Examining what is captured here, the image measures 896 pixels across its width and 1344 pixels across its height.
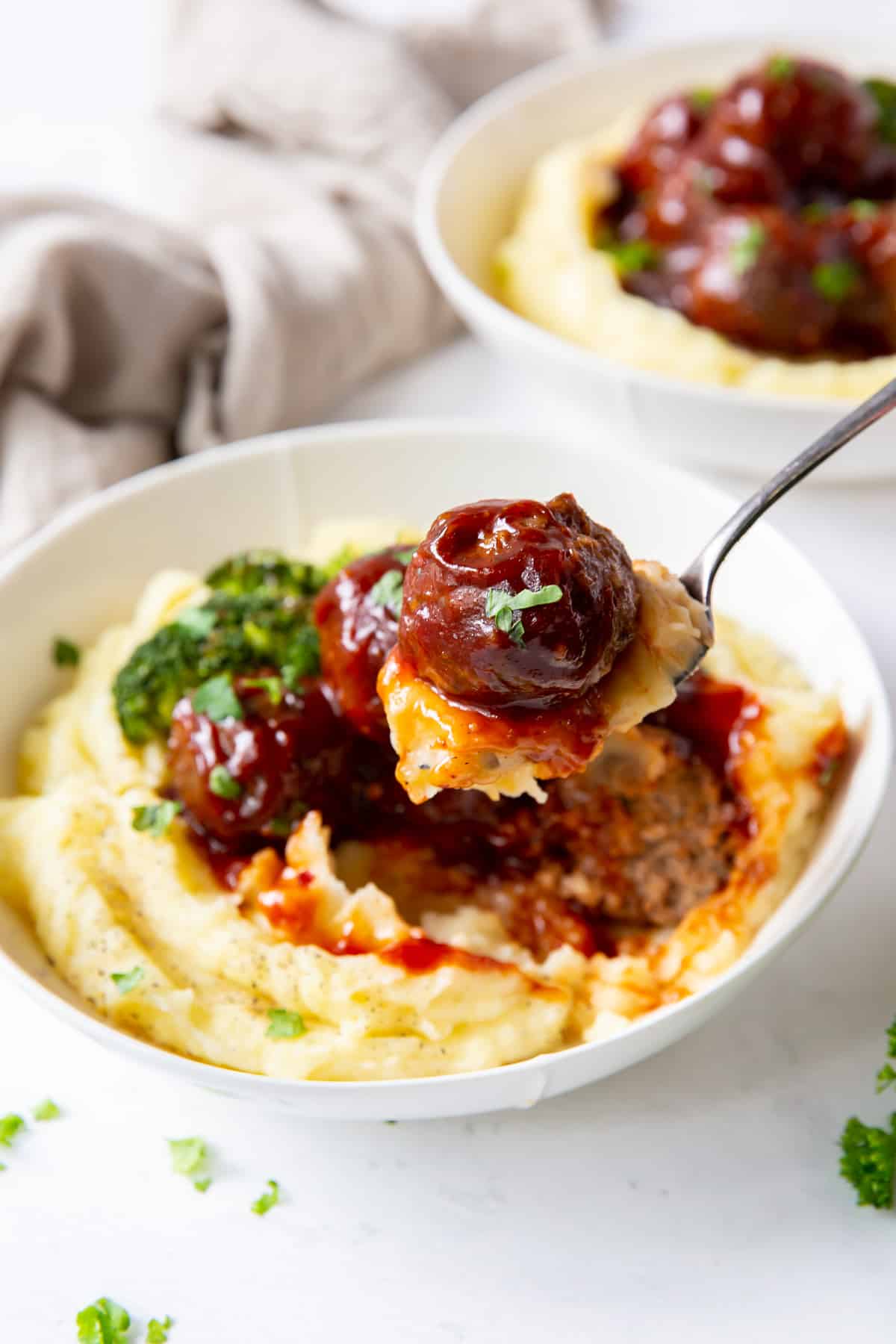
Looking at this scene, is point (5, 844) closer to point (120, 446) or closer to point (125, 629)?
point (125, 629)

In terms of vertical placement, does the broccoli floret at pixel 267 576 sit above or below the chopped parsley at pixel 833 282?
below

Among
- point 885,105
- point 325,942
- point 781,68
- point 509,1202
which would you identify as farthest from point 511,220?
point 509,1202

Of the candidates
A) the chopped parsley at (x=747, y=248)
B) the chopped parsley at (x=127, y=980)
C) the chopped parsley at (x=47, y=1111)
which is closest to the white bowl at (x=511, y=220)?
the chopped parsley at (x=747, y=248)

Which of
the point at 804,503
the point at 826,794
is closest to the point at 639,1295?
the point at 826,794

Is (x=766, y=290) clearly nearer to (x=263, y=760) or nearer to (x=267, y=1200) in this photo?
(x=263, y=760)

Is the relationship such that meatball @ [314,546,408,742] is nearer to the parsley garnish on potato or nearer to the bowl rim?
the parsley garnish on potato

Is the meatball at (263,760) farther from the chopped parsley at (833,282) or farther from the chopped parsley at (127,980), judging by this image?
the chopped parsley at (833,282)
